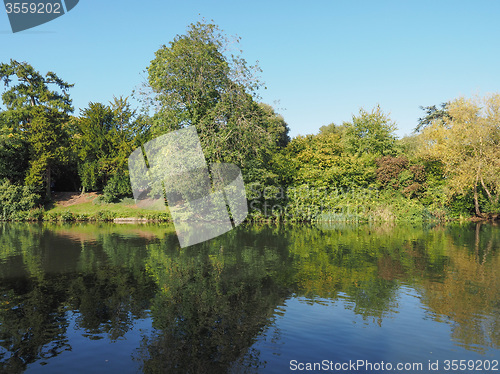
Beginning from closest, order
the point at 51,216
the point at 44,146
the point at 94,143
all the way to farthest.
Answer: the point at 51,216 → the point at 44,146 → the point at 94,143

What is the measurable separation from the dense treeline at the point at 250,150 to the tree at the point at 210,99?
93 millimetres

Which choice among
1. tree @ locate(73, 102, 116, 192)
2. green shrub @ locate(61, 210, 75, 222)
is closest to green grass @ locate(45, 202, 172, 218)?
green shrub @ locate(61, 210, 75, 222)

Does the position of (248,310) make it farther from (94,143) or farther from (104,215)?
(94,143)

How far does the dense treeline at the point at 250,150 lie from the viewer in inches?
1203

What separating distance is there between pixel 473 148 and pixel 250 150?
1977 cm

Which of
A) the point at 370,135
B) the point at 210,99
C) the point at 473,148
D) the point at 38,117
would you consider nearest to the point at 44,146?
the point at 38,117

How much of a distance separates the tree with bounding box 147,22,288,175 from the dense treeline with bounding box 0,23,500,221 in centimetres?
9

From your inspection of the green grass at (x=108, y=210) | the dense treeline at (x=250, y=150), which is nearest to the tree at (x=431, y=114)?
the dense treeline at (x=250, y=150)

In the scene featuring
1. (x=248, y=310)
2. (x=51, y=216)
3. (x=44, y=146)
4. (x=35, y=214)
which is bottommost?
(x=248, y=310)

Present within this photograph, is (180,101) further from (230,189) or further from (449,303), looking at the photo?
(449,303)

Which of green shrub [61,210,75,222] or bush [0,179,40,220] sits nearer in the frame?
green shrub [61,210,75,222]

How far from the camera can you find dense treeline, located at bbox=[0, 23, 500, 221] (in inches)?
1203

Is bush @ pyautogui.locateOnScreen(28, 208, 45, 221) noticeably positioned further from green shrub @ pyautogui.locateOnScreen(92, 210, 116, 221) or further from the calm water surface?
the calm water surface

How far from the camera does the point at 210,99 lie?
103 ft
